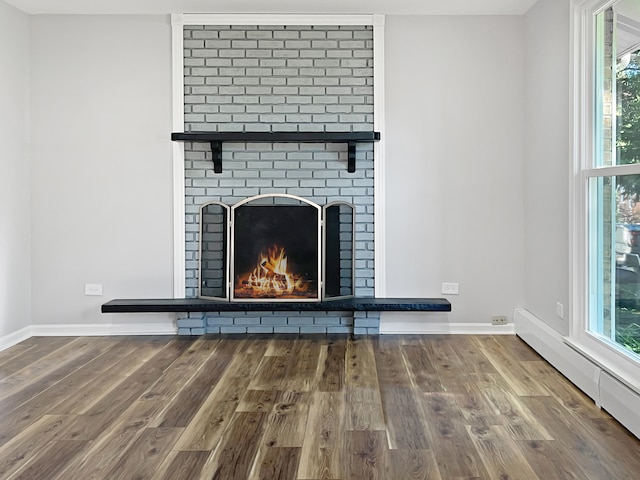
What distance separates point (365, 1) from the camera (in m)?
4.09

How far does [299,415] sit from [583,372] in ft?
5.23

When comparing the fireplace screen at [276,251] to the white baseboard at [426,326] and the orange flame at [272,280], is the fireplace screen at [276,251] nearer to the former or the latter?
the orange flame at [272,280]

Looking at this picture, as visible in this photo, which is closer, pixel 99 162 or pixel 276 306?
pixel 276 306

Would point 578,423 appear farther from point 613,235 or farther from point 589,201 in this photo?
point 589,201

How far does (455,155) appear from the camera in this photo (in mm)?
4418

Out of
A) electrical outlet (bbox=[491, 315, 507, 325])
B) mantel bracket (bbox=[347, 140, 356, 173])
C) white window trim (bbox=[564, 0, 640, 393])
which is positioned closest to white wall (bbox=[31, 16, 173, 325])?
mantel bracket (bbox=[347, 140, 356, 173])

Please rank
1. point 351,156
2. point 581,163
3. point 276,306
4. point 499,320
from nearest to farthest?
point 581,163 → point 276,306 → point 351,156 → point 499,320

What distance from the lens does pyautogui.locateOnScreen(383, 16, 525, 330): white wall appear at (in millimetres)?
4391

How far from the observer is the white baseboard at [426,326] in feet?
14.6

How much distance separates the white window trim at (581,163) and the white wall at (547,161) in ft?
0.40

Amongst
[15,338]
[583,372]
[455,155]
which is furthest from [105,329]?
[583,372]

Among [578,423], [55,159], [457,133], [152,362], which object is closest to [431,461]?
[578,423]

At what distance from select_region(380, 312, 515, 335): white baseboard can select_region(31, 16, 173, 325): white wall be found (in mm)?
1806

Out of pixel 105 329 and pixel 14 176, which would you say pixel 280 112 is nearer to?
pixel 14 176
